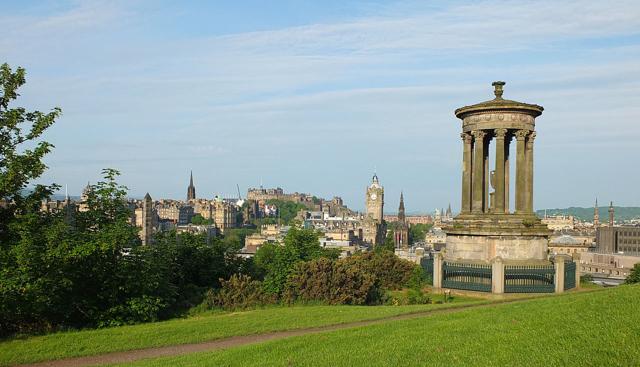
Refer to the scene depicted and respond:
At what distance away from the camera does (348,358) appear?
9.53 m

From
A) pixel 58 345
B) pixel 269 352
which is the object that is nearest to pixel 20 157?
pixel 58 345

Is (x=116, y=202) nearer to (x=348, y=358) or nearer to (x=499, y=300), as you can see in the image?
(x=348, y=358)

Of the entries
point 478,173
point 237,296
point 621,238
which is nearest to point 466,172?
point 478,173

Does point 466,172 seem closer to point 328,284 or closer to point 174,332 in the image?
point 328,284

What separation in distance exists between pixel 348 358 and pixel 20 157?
9.58 meters

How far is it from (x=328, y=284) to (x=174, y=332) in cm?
646

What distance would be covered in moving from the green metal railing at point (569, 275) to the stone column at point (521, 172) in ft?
8.15

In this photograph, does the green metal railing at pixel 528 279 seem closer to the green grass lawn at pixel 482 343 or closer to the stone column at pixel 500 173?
the stone column at pixel 500 173

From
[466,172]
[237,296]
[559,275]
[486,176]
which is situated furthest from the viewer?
[486,176]

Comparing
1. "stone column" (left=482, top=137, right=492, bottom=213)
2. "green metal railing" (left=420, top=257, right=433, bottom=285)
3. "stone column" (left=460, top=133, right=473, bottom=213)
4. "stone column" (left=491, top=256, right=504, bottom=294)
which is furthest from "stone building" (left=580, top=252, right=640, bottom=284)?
"stone column" (left=491, top=256, right=504, bottom=294)

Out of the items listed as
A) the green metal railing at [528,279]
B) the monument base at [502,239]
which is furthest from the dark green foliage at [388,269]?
the green metal railing at [528,279]

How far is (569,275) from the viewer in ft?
69.5

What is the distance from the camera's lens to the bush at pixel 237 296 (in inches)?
707

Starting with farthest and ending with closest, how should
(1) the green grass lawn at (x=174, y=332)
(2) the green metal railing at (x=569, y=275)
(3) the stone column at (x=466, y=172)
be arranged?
(3) the stone column at (x=466, y=172), (2) the green metal railing at (x=569, y=275), (1) the green grass lawn at (x=174, y=332)
